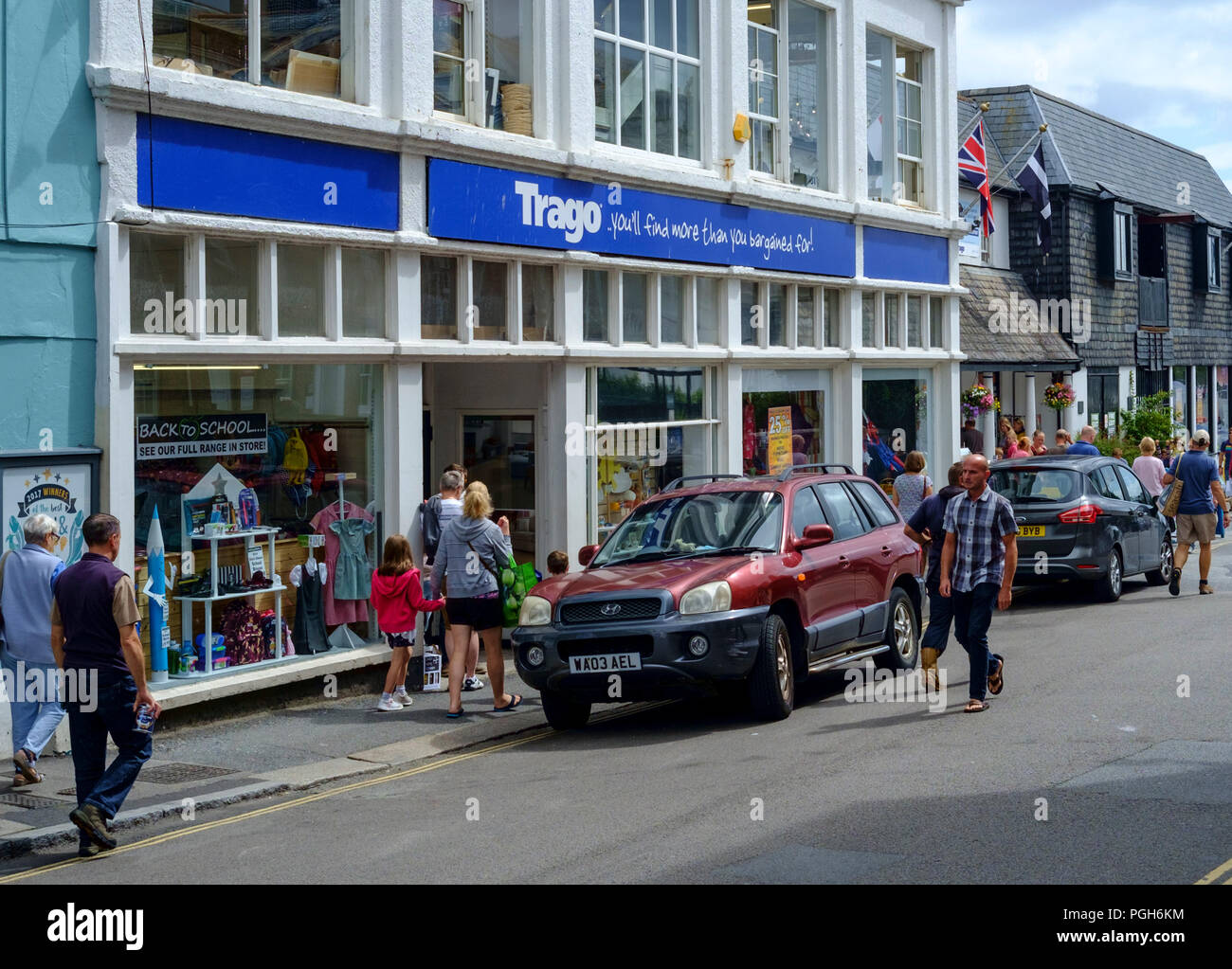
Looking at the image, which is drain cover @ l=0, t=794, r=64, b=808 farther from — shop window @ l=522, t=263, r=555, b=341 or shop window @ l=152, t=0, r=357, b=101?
shop window @ l=522, t=263, r=555, b=341

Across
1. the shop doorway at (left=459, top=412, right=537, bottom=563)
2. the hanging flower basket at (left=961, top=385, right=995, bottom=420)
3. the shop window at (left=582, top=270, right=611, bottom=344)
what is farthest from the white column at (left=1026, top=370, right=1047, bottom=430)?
the shop doorway at (left=459, top=412, right=537, bottom=563)

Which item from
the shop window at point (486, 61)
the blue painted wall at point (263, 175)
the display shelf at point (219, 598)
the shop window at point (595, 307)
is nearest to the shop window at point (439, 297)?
the blue painted wall at point (263, 175)

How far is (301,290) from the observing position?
12.8 meters

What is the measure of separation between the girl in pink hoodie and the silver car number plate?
2.09 meters

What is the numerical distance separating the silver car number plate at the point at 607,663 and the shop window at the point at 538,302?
17.8 feet

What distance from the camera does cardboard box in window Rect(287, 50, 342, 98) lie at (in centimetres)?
1289

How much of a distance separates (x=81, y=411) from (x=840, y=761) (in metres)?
6.08

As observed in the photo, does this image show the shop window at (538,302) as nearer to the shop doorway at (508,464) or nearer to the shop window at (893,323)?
the shop doorway at (508,464)

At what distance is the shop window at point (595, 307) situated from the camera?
1589 centimetres

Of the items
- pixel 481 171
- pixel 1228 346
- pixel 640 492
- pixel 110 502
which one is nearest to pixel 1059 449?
pixel 640 492

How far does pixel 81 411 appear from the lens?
35.8ft

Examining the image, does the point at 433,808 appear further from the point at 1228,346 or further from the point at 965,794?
the point at 1228,346
